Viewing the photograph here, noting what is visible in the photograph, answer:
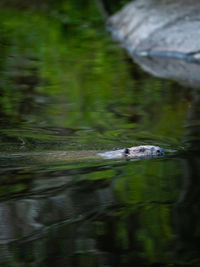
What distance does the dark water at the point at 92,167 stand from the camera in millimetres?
4023

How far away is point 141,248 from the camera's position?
4027mm

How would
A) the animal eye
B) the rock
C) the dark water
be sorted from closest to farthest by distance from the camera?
1. the dark water
2. the animal eye
3. the rock

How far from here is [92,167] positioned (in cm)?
562

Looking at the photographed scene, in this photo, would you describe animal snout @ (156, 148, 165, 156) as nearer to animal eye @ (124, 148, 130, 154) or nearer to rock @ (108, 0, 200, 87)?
animal eye @ (124, 148, 130, 154)

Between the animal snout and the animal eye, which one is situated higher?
the animal eye

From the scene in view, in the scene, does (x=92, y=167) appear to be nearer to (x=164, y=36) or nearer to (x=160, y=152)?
→ (x=160, y=152)

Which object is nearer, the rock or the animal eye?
the animal eye

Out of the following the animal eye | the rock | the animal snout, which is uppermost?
the rock

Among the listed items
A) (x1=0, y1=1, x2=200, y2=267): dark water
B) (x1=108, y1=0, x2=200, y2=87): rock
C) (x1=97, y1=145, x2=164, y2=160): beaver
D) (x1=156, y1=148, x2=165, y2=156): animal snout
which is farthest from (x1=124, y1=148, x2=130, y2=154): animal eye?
(x1=108, y1=0, x2=200, y2=87): rock

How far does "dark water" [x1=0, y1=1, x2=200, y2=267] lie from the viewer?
402 cm

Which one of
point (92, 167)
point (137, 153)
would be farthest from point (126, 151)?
point (92, 167)

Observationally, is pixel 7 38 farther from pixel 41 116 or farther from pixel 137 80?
pixel 41 116

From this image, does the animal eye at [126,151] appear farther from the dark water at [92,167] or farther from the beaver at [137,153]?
the dark water at [92,167]

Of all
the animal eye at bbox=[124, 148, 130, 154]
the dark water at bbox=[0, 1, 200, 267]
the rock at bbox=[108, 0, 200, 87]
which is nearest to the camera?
the dark water at bbox=[0, 1, 200, 267]
